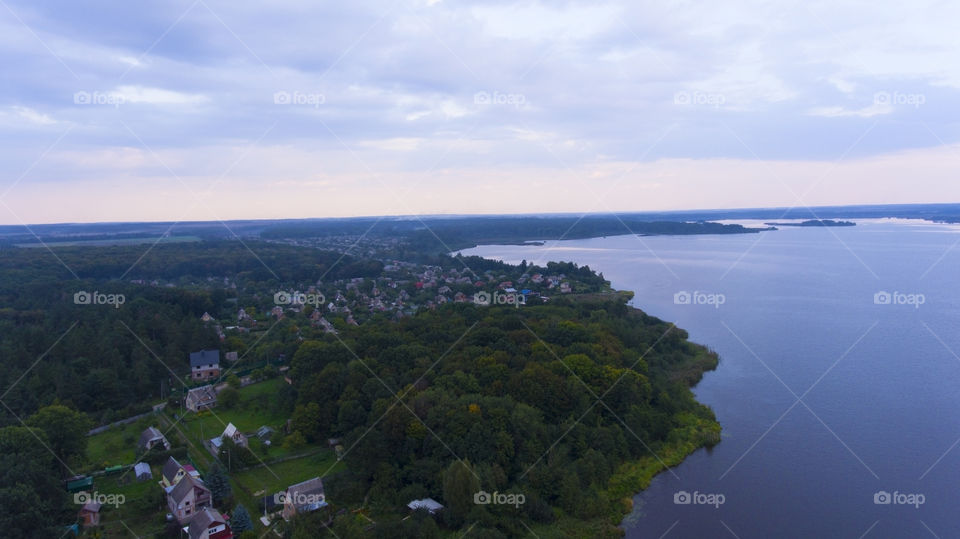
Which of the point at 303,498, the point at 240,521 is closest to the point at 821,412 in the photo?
the point at 303,498

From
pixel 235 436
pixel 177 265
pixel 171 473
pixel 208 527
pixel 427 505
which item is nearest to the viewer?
pixel 208 527

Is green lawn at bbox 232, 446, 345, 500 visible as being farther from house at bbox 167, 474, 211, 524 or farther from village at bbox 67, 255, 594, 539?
house at bbox 167, 474, 211, 524

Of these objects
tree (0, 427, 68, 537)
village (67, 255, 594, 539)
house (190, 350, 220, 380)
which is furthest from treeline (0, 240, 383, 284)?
tree (0, 427, 68, 537)

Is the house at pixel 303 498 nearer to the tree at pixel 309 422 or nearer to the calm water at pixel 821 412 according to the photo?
the tree at pixel 309 422

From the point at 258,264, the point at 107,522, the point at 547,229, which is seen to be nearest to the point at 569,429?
the point at 107,522

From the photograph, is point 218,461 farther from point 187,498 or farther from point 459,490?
point 459,490

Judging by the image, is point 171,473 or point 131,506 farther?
point 171,473

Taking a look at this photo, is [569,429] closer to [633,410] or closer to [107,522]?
[633,410]

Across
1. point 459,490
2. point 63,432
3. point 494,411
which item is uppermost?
point 494,411
